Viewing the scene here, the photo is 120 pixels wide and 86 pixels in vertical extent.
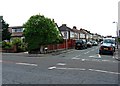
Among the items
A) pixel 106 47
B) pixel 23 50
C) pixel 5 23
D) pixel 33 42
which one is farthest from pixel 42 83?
pixel 5 23

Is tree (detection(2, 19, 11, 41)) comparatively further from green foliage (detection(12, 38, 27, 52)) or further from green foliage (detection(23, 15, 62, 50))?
green foliage (detection(23, 15, 62, 50))

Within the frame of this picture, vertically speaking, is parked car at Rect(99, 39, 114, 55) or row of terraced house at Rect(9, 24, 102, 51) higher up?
row of terraced house at Rect(9, 24, 102, 51)

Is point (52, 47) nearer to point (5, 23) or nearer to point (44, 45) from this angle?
point (44, 45)

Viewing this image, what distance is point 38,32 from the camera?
31.4 metres

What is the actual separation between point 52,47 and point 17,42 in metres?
6.17

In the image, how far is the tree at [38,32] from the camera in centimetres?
3152

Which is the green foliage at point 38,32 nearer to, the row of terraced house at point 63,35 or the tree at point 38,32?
the tree at point 38,32

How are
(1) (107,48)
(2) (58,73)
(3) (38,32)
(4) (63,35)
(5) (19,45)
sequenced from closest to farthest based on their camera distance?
(2) (58,73) → (3) (38,32) → (1) (107,48) → (5) (19,45) → (4) (63,35)

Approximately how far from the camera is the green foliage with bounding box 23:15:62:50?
31500mm

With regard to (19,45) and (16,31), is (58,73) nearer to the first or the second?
(19,45)

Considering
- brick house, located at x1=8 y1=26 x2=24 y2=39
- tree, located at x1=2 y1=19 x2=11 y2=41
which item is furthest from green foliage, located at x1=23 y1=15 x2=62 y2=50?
brick house, located at x1=8 y1=26 x2=24 y2=39

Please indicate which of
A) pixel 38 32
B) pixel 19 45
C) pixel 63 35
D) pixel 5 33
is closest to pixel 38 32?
pixel 38 32

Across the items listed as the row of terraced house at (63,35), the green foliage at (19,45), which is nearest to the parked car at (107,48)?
the row of terraced house at (63,35)

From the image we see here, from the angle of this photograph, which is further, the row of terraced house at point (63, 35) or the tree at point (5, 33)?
the tree at point (5, 33)
